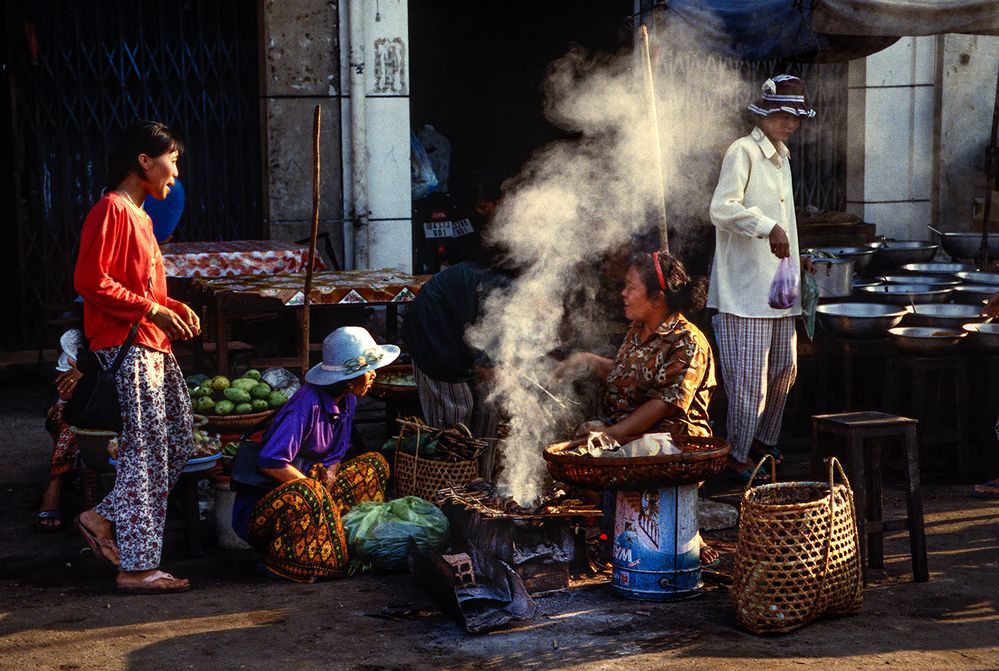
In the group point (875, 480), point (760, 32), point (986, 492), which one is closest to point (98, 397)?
point (875, 480)

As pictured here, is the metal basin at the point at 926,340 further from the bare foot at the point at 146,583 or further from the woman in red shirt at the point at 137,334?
the bare foot at the point at 146,583

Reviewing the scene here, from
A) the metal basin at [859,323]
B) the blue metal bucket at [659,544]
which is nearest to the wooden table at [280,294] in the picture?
the metal basin at [859,323]

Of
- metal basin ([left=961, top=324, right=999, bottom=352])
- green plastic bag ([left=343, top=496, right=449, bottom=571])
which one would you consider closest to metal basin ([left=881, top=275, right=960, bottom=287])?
metal basin ([left=961, top=324, right=999, bottom=352])

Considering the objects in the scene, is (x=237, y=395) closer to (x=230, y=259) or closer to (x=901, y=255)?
(x=230, y=259)

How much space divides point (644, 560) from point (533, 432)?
1.34 m

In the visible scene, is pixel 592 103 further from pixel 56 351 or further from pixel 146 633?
pixel 146 633

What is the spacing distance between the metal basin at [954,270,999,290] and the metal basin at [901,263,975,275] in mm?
215

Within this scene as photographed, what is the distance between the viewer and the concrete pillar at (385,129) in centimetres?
1029

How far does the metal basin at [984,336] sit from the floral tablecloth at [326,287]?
134 inches

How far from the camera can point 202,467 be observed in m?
6.20

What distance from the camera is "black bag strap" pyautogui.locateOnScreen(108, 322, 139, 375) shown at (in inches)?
215

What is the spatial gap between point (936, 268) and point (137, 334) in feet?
21.1

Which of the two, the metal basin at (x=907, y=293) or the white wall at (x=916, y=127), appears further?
the white wall at (x=916, y=127)

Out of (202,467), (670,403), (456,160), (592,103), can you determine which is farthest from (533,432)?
(456,160)
